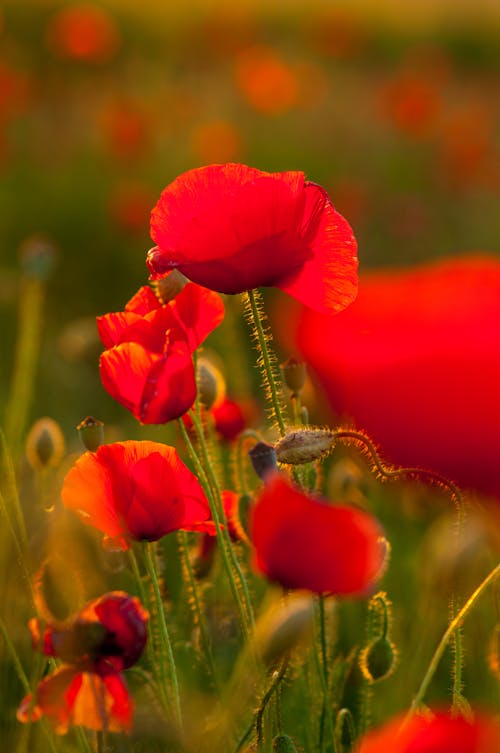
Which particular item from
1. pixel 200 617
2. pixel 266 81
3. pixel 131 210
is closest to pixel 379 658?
pixel 200 617

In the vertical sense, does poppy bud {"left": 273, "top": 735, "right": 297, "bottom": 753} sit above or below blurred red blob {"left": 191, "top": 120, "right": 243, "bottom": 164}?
above

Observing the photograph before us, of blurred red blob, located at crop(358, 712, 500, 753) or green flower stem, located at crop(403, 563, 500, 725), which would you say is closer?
blurred red blob, located at crop(358, 712, 500, 753)

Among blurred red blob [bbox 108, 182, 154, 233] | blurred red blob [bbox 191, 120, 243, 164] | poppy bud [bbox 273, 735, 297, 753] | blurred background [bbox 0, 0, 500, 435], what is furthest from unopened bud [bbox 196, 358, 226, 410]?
blurred red blob [bbox 191, 120, 243, 164]

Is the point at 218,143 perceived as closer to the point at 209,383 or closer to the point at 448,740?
the point at 209,383

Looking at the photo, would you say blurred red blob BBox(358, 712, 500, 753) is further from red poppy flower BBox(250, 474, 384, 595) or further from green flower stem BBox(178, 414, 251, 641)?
green flower stem BBox(178, 414, 251, 641)

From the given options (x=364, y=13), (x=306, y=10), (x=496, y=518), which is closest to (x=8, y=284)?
(x=496, y=518)

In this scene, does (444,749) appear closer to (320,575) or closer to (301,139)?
(320,575)

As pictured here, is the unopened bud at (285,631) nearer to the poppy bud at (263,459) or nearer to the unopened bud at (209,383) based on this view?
the poppy bud at (263,459)
